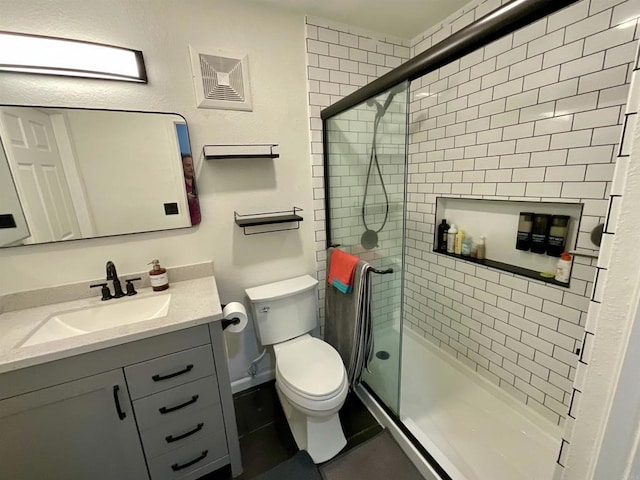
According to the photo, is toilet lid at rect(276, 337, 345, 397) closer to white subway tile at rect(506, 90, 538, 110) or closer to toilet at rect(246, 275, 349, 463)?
toilet at rect(246, 275, 349, 463)

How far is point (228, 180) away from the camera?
1600 millimetres

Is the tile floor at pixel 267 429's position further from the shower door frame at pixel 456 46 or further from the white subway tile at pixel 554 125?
the white subway tile at pixel 554 125

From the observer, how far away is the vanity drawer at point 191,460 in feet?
3.89

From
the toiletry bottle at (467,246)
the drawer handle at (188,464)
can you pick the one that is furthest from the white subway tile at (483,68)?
the drawer handle at (188,464)

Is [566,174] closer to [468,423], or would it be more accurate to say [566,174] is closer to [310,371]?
[468,423]

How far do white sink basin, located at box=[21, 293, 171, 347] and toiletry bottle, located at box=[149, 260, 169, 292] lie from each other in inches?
2.2

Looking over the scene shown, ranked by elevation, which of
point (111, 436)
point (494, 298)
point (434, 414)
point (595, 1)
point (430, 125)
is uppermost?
point (595, 1)

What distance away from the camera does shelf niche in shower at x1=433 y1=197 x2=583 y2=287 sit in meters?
1.39

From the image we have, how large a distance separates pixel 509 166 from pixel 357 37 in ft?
4.20

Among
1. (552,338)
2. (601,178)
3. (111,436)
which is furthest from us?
(552,338)

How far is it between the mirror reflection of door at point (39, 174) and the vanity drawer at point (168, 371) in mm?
805

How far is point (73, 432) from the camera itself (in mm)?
1017

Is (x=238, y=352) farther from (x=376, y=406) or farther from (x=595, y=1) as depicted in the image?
(x=595, y=1)

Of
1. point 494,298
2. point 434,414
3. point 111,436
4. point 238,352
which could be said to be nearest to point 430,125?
point 494,298
